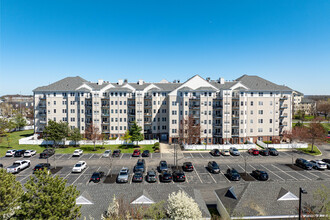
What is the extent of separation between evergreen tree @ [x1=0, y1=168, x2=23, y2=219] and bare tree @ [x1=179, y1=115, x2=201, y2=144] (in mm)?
40881

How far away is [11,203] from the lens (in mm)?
14375

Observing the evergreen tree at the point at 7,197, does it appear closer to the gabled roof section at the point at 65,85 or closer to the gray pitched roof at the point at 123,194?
the gray pitched roof at the point at 123,194

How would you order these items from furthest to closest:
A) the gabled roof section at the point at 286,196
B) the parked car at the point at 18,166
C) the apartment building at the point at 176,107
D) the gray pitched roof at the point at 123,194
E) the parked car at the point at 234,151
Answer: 1. the apartment building at the point at 176,107
2. the parked car at the point at 234,151
3. the parked car at the point at 18,166
4. the gabled roof section at the point at 286,196
5. the gray pitched roof at the point at 123,194

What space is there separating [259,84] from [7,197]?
204ft

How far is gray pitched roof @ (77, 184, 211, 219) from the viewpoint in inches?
696

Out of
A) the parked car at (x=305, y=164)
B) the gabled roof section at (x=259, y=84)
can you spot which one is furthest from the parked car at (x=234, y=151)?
the gabled roof section at (x=259, y=84)

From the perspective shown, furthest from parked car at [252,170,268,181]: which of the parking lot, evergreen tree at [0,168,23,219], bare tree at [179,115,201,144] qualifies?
evergreen tree at [0,168,23,219]

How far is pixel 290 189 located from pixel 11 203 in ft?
82.7

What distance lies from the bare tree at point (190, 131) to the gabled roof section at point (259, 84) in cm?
2051

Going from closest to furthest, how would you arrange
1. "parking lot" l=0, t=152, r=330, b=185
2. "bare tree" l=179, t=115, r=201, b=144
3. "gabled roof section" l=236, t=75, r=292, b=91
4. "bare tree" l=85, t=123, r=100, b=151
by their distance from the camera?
"parking lot" l=0, t=152, r=330, b=185, "bare tree" l=85, t=123, r=100, b=151, "bare tree" l=179, t=115, r=201, b=144, "gabled roof section" l=236, t=75, r=292, b=91

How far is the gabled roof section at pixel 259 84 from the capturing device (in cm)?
5662

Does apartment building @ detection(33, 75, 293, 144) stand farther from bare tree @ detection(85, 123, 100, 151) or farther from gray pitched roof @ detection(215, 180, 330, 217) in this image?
gray pitched roof @ detection(215, 180, 330, 217)

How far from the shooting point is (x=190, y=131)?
5119 cm

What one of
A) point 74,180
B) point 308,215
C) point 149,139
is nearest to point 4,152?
point 74,180
